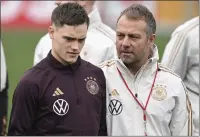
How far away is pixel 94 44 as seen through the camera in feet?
20.1

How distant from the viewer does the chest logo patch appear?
463cm

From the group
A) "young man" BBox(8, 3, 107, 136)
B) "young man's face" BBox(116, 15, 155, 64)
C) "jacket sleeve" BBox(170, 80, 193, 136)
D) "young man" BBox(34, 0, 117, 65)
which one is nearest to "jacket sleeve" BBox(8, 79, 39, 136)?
"young man" BBox(8, 3, 107, 136)

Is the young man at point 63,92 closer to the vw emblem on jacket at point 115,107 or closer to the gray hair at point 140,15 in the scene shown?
the vw emblem on jacket at point 115,107

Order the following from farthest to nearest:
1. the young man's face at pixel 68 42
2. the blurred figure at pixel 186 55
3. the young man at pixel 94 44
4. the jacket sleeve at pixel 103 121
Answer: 1. the blurred figure at pixel 186 55
2. the young man at pixel 94 44
3. the jacket sleeve at pixel 103 121
4. the young man's face at pixel 68 42

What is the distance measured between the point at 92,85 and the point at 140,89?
1.08 ft

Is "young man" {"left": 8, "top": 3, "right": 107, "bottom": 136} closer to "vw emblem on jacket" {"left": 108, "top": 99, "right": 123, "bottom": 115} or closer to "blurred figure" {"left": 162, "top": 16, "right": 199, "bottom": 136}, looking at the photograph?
"vw emblem on jacket" {"left": 108, "top": 99, "right": 123, "bottom": 115}

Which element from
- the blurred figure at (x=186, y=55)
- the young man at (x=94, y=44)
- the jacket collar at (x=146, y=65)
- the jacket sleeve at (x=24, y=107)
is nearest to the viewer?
the jacket sleeve at (x=24, y=107)

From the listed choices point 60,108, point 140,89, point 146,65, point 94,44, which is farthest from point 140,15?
point 94,44

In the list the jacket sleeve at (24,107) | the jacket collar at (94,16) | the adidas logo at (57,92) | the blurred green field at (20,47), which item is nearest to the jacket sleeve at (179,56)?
the jacket collar at (94,16)

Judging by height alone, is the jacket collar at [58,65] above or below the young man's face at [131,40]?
below

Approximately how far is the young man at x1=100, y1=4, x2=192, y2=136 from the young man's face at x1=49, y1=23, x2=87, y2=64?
288 mm

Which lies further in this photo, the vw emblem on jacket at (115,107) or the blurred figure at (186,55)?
the blurred figure at (186,55)

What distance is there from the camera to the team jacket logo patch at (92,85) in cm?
447

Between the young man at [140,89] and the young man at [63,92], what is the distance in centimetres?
10
